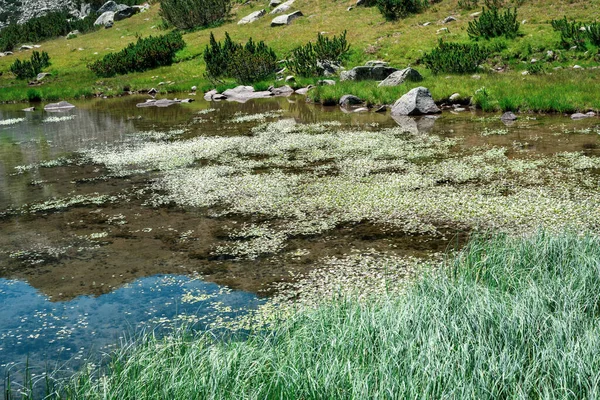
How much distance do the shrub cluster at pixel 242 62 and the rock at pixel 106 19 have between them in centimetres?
3274

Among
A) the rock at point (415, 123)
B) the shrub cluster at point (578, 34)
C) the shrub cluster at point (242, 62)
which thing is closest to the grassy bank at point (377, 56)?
the shrub cluster at point (578, 34)

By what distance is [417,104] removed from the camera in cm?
2130

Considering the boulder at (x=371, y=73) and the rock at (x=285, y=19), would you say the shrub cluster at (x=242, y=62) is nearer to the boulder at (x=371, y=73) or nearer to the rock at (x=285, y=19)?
the boulder at (x=371, y=73)

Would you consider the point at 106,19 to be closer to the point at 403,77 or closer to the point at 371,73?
the point at 371,73

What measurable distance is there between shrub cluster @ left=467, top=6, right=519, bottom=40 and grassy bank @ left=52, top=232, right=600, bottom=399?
87.3 ft

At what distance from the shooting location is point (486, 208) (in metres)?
9.98

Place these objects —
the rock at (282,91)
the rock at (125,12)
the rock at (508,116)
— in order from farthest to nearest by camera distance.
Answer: the rock at (125,12) → the rock at (282,91) → the rock at (508,116)

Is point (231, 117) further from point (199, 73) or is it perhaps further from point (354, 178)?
point (199, 73)

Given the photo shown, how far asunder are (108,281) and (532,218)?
6.72 m

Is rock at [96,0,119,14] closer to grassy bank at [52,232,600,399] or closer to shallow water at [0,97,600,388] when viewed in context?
shallow water at [0,97,600,388]

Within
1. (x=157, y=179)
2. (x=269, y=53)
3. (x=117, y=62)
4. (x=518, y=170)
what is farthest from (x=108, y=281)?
(x=117, y=62)

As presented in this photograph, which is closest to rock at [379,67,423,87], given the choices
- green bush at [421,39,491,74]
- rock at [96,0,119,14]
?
green bush at [421,39,491,74]

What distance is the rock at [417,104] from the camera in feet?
69.9

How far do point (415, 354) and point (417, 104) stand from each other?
697 inches
